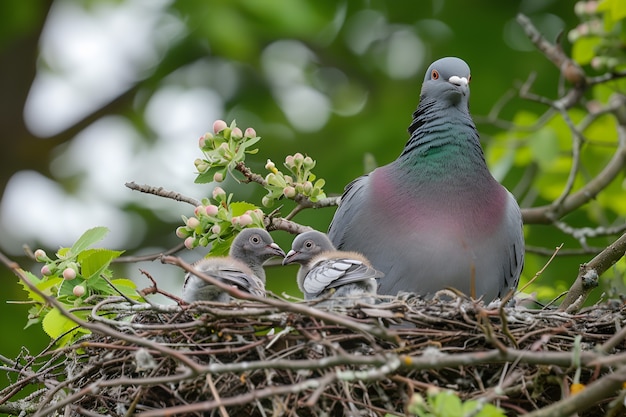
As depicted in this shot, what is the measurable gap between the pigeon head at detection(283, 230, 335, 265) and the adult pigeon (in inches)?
8.4

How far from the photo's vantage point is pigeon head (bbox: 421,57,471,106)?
7402mm

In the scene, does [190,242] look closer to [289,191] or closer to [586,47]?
[289,191]

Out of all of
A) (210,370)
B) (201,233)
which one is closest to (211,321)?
(210,370)

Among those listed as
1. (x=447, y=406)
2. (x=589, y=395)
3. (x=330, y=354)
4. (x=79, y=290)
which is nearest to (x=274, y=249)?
(x=79, y=290)

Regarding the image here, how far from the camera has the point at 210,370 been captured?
4945 mm

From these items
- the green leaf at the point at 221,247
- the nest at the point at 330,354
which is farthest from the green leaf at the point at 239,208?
the nest at the point at 330,354

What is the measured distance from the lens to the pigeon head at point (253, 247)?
736 cm

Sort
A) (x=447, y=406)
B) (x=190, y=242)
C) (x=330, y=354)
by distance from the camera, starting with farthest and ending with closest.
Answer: (x=190, y=242)
(x=330, y=354)
(x=447, y=406)

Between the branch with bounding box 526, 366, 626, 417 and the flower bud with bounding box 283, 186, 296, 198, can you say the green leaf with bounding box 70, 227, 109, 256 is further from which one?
the branch with bounding box 526, 366, 626, 417

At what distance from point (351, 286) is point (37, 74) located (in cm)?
761

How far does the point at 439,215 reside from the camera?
6.94 metres

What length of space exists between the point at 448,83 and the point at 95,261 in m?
2.65

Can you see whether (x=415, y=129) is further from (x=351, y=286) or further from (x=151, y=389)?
(x=151, y=389)

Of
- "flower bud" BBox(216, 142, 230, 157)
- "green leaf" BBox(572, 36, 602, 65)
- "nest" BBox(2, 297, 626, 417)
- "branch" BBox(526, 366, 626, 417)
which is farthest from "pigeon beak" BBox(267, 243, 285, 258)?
"green leaf" BBox(572, 36, 602, 65)
